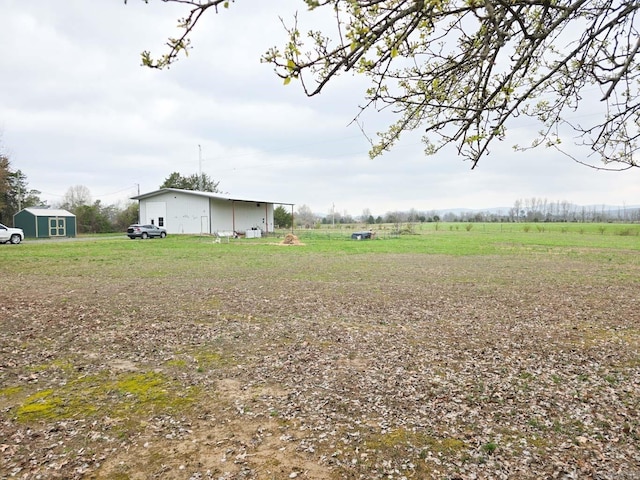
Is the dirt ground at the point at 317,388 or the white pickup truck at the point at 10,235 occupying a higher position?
the white pickup truck at the point at 10,235

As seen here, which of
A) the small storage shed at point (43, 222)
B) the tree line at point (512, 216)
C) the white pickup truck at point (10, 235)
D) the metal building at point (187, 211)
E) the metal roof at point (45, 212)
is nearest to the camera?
the white pickup truck at point (10, 235)

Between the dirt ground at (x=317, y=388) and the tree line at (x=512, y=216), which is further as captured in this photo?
the tree line at (x=512, y=216)

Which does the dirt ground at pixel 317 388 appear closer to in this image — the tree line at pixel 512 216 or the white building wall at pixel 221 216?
the white building wall at pixel 221 216

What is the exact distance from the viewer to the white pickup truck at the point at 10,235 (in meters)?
26.2

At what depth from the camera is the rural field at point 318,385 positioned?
3120 millimetres

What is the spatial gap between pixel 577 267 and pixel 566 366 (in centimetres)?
1353

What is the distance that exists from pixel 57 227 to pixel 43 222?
146 centimetres

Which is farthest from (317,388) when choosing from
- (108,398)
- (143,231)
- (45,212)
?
(45,212)

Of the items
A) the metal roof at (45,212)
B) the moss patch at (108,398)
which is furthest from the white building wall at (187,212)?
the moss patch at (108,398)

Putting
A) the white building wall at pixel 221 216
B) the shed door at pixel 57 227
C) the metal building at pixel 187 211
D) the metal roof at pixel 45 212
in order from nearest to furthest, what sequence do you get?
the metal roof at pixel 45 212 < the metal building at pixel 187 211 < the white building wall at pixel 221 216 < the shed door at pixel 57 227

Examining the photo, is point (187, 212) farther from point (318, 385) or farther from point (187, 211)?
point (318, 385)

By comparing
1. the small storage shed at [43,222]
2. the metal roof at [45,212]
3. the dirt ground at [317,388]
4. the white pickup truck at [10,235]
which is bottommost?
the dirt ground at [317,388]

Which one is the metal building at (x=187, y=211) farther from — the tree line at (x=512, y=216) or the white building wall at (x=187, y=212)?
the tree line at (x=512, y=216)

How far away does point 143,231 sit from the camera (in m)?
33.2
